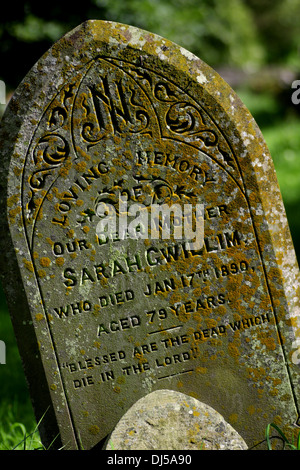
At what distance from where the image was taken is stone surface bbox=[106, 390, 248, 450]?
242cm

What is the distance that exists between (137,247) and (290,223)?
368 cm

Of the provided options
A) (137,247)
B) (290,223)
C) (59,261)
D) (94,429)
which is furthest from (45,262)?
(290,223)

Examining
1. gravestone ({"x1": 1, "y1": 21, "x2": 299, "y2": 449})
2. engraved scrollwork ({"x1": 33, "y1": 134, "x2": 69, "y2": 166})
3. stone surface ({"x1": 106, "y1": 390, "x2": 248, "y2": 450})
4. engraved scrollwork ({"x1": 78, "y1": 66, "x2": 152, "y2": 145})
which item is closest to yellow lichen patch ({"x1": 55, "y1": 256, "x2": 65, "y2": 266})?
gravestone ({"x1": 1, "y1": 21, "x2": 299, "y2": 449})

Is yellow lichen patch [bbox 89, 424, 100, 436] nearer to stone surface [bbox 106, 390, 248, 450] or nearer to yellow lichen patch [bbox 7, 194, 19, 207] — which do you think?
stone surface [bbox 106, 390, 248, 450]

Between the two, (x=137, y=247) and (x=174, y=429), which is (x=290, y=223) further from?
(x=174, y=429)

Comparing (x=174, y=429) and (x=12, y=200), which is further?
(x=12, y=200)

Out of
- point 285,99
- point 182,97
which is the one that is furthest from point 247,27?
point 182,97

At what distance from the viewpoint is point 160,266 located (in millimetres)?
2721

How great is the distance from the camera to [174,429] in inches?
96.0

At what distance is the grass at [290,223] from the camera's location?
10.9ft

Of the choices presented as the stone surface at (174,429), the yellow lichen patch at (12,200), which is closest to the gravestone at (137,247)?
the yellow lichen patch at (12,200)

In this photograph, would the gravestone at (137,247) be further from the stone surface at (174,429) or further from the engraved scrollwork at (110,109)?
the stone surface at (174,429)

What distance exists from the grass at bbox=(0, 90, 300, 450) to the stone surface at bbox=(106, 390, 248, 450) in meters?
0.23
